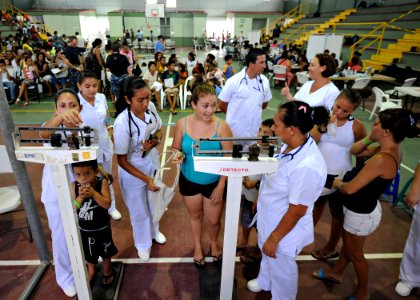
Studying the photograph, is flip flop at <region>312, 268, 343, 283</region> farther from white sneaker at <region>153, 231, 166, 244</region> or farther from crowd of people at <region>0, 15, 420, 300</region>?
white sneaker at <region>153, 231, 166, 244</region>

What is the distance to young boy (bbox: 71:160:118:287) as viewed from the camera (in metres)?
2.13

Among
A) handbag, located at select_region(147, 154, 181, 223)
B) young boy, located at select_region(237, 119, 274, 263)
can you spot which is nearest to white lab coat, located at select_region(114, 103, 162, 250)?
handbag, located at select_region(147, 154, 181, 223)

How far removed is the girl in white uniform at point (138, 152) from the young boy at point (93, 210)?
0.29m

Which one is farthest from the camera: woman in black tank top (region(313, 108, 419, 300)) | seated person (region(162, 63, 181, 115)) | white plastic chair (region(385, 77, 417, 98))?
seated person (region(162, 63, 181, 115))

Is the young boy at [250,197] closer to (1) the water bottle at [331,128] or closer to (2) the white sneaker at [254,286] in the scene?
(2) the white sneaker at [254,286]

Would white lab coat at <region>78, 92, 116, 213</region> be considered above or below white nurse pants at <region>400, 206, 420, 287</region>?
above

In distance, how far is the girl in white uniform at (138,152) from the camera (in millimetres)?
2398

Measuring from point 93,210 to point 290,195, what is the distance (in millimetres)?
1590

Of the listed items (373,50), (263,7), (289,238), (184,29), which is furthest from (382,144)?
(263,7)

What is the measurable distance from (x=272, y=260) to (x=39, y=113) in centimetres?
796

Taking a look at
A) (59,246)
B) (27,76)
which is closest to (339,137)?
(59,246)

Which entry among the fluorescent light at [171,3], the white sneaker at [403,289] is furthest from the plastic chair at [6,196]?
the fluorescent light at [171,3]

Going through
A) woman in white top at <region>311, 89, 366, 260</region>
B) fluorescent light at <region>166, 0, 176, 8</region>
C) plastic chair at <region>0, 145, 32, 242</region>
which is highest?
fluorescent light at <region>166, 0, 176, 8</region>

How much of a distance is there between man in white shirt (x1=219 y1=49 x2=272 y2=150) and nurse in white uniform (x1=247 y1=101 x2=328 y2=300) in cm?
159
